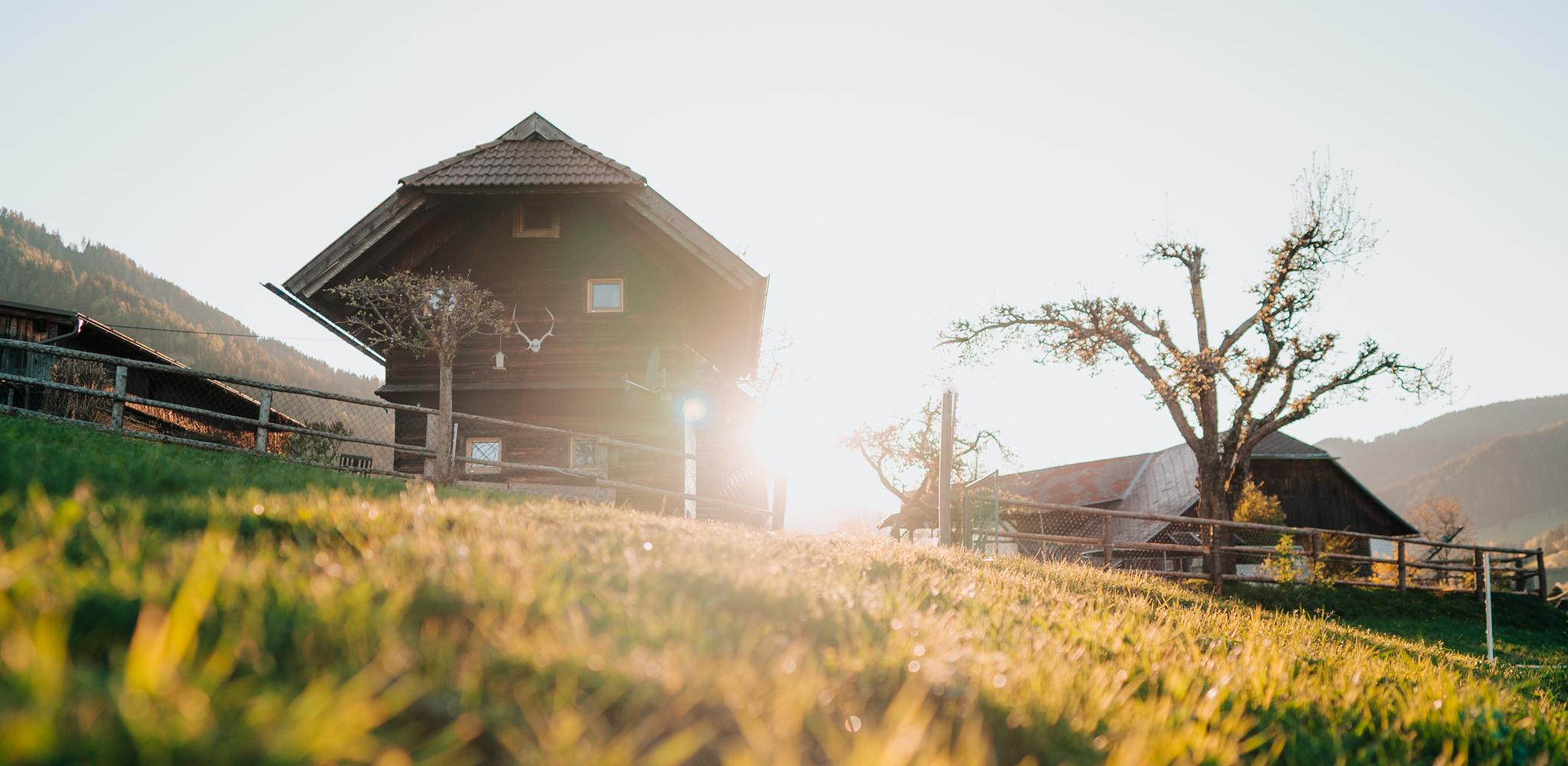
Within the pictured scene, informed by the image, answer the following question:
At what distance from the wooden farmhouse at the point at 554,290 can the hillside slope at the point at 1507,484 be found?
154317 mm

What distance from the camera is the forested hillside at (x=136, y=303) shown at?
68500 millimetres

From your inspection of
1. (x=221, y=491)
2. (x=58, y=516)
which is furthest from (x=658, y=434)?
(x=58, y=516)

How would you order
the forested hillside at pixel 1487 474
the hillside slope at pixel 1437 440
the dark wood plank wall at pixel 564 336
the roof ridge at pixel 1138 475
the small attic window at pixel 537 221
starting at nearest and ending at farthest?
the dark wood plank wall at pixel 564 336 → the small attic window at pixel 537 221 → the roof ridge at pixel 1138 475 → the forested hillside at pixel 1487 474 → the hillside slope at pixel 1437 440

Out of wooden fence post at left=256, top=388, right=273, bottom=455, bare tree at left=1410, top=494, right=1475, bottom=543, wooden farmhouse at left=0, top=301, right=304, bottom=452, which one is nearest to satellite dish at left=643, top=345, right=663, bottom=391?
wooden fence post at left=256, top=388, right=273, bottom=455

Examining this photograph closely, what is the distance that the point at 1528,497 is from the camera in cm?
14038

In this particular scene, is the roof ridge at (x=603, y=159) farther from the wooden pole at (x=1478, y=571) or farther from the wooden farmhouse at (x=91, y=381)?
the wooden pole at (x=1478, y=571)

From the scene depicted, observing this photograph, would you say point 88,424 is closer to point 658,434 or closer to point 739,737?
point 658,434

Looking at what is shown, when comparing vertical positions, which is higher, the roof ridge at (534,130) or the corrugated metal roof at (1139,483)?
the roof ridge at (534,130)

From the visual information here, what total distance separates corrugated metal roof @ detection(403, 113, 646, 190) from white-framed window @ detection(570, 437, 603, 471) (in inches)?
195

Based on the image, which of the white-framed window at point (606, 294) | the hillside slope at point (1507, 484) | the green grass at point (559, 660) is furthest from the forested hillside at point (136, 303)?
the hillside slope at point (1507, 484)

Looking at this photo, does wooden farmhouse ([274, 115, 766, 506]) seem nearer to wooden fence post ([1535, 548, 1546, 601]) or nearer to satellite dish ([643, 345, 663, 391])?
satellite dish ([643, 345, 663, 391])

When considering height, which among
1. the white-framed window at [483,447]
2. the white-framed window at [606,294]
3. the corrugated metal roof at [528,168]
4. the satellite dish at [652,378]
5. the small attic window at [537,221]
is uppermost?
the corrugated metal roof at [528,168]

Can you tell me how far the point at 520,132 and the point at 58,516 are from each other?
15915mm

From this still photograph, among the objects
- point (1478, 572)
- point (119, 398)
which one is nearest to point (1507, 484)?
point (1478, 572)
